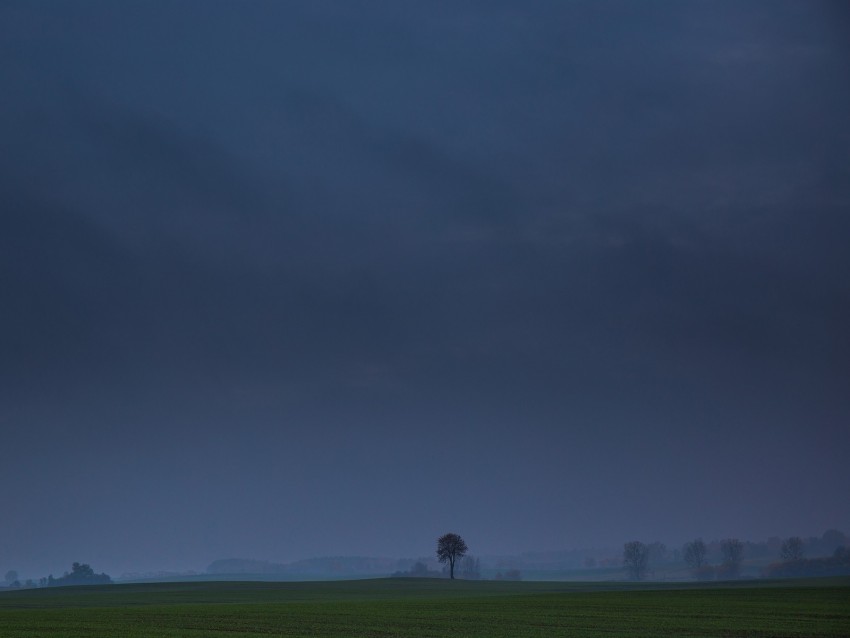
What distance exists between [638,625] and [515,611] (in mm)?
15438

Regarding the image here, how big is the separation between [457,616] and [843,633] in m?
27.3

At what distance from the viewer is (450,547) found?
522ft

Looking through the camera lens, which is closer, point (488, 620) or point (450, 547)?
point (488, 620)

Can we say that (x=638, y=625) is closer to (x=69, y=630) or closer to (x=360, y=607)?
(x=360, y=607)

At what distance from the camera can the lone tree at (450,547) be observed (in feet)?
522

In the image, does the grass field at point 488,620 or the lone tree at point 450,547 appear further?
the lone tree at point 450,547

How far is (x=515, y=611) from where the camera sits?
6044 centimetres

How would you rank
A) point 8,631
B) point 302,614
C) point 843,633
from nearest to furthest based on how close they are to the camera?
point 843,633 < point 8,631 < point 302,614

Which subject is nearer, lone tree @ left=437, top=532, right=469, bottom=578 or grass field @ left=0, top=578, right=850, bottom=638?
grass field @ left=0, top=578, right=850, bottom=638

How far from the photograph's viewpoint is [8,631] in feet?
143

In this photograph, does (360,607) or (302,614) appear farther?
(360,607)

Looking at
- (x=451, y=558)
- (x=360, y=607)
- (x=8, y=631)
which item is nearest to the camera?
(x=8, y=631)

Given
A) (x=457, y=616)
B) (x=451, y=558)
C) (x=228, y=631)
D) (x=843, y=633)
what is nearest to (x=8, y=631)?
(x=228, y=631)

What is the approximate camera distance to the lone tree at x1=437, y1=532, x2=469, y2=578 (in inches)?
6260
